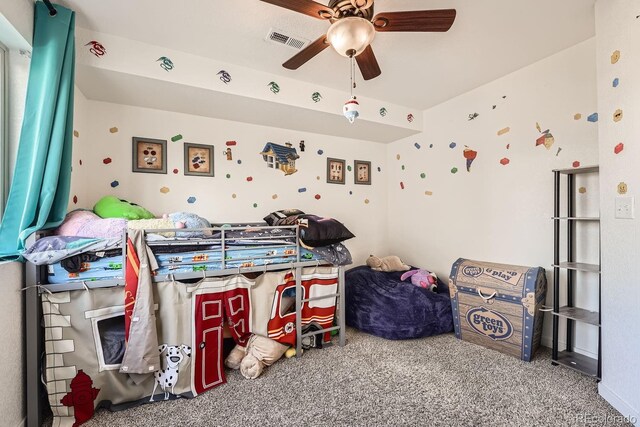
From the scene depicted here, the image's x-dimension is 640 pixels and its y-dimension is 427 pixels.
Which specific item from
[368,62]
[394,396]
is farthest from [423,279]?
[368,62]

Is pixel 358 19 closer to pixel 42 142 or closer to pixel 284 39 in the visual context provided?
pixel 284 39

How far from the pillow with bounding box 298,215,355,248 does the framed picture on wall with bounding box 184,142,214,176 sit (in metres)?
1.18

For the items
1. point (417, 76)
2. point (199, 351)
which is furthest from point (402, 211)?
point (199, 351)

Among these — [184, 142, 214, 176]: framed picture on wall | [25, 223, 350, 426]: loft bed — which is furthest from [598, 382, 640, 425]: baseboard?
[184, 142, 214, 176]: framed picture on wall

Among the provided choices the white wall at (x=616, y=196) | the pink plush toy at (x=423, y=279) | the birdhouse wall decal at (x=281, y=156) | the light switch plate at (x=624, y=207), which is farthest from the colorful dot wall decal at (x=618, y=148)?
the birdhouse wall decal at (x=281, y=156)

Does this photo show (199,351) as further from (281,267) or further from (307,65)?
(307,65)

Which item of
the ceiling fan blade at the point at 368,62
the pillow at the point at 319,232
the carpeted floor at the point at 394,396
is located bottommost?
the carpeted floor at the point at 394,396

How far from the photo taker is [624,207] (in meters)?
1.53

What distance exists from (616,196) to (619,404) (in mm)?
1127

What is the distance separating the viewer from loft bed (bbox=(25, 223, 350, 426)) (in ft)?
5.14

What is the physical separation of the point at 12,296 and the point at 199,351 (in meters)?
0.98

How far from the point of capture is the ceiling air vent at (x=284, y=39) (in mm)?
1955

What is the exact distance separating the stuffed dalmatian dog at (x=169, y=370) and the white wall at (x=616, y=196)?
2.48 metres

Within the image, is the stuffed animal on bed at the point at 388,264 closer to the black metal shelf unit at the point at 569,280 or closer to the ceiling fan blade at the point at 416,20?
the black metal shelf unit at the point at 569,280
